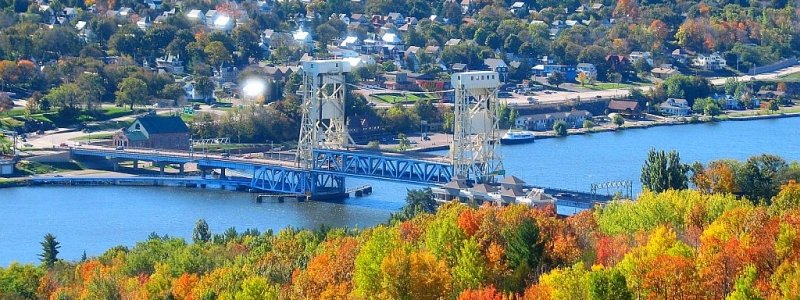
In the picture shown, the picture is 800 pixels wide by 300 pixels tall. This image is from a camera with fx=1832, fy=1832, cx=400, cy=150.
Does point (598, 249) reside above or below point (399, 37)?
below

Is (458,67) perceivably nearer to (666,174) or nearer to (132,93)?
(132,93)

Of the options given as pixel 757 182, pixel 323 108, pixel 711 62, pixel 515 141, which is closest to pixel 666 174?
pixel 757 182

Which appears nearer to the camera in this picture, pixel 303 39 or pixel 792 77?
pixel 792 77

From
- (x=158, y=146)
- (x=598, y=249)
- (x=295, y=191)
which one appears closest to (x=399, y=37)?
(x=158, y=146)

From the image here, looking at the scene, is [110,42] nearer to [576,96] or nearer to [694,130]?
[576,96]

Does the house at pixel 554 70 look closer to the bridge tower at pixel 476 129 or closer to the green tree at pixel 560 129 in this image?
the green tree at pixel 560 129

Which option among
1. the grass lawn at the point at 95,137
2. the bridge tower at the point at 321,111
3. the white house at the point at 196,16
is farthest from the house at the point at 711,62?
the bridge tower at the point at 321,111

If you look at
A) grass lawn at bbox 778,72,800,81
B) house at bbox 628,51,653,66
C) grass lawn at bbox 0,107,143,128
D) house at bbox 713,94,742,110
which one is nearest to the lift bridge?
grass lawn at bbox 0,107,143,128
